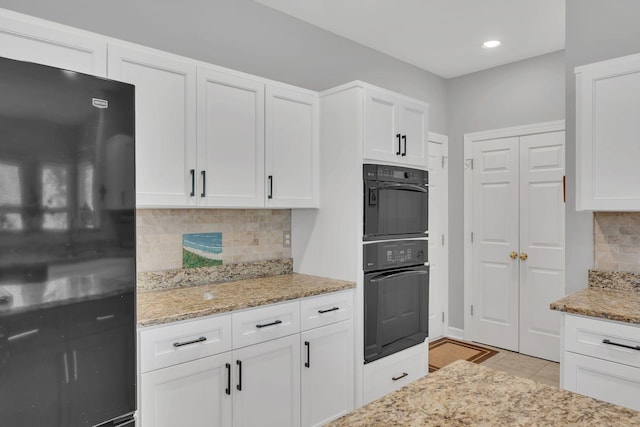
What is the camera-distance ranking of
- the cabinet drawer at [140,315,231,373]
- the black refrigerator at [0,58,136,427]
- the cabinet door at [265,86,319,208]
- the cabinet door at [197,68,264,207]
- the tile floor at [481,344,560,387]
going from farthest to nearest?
the tile floor at [481,344,560,387]
the cabinet door at [265,86,319,208]
the cabinet door at [197,68,264,207]
the cabinet drawer at [140,315,231,373]
the black refrigerator at [0,58,136,427]

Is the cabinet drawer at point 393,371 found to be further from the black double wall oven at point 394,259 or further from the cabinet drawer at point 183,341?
the cabinet drawer at point 183,341

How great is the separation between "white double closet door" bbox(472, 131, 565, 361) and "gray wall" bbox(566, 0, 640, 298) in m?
1.18

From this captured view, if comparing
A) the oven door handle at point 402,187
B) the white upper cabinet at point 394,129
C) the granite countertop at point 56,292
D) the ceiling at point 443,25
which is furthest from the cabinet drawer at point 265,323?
the ceiling at point 443,25

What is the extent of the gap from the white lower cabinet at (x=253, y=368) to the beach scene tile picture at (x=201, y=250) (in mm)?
644

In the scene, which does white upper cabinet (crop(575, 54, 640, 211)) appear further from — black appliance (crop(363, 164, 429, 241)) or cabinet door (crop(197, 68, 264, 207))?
cabinet door (crop(197, 68, 264, 207))

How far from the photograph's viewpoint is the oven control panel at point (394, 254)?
2723 millimetres

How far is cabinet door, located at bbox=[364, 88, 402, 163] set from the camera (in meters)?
2.71

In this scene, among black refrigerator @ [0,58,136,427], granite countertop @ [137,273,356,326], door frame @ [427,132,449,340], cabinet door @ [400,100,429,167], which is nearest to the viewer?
black refrigerator @ [0,58,136,427]

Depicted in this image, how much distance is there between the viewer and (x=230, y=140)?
2.43 metres

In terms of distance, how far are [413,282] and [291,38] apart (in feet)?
6.64

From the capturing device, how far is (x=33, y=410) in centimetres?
122

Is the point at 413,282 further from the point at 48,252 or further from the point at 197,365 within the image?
the point at 48,252

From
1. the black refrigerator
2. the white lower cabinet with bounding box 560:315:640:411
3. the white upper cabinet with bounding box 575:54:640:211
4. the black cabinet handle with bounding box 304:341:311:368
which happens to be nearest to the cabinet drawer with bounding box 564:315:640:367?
the white lower cabinet with bounding box 560:315:640:411

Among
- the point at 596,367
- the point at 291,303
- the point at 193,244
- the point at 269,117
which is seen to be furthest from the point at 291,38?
the point at 596,367
